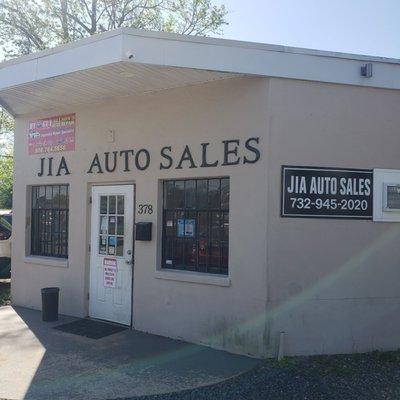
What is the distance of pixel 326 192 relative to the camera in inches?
267

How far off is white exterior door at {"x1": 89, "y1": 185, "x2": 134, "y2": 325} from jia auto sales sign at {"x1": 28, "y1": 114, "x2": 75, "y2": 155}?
3.70 ft

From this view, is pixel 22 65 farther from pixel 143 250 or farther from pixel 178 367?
pixel 178 367

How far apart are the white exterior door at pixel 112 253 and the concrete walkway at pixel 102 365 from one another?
67cm

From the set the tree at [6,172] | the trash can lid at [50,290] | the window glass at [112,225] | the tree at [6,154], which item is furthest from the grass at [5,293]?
the tree at [6,172]

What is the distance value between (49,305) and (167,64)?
4.55 metres

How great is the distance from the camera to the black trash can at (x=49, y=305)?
8500 millimetres

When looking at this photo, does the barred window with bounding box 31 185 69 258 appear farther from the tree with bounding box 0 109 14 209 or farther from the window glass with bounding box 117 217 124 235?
the tree with bounding box 0 109 14 209

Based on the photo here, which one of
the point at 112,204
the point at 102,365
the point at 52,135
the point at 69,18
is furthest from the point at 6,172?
the point at 102,365

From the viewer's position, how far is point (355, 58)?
6902mm

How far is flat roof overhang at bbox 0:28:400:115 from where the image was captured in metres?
6.23

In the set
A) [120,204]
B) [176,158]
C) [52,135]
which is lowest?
[120,204]

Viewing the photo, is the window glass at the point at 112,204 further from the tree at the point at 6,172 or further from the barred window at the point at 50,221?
the tree at the point at 6,172

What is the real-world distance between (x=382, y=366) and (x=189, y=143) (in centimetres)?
389

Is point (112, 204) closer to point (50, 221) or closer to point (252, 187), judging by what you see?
point (50, 221)
